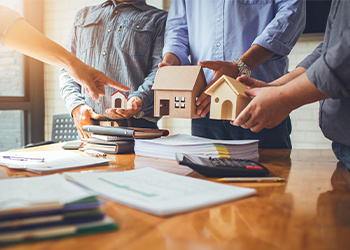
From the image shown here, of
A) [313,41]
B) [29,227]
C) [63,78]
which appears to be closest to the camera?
[29,227]

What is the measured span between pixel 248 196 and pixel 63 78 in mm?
1579

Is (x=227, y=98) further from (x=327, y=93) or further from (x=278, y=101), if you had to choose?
(x=327, y=93)

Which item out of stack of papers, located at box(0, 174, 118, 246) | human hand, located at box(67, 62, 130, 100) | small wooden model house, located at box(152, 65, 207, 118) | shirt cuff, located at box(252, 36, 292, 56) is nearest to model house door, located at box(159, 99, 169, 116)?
small wooden model house, located at box(152, 65, 207, 118)

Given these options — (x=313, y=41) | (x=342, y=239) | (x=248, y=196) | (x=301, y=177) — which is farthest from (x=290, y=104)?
(x=313, y=41)

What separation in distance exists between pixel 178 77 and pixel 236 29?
0.48m

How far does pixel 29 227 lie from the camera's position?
0.37 metres

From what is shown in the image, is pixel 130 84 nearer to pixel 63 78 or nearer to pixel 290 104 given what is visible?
pixel 63 78

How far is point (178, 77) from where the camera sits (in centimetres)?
109

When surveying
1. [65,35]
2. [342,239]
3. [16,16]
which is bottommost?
[342,239]

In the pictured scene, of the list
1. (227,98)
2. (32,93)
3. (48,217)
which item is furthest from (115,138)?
(32,93)

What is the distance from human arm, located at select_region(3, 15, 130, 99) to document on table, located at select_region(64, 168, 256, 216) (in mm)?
716

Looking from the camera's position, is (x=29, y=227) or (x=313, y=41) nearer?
(x=29, y=227)

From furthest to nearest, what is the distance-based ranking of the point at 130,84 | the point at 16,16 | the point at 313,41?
the point at 313,41 < the point at 130,84 < the point at 16,16

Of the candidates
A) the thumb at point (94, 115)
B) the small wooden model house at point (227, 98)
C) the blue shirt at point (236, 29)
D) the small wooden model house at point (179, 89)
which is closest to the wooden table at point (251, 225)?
the small wooden model house at point (227, 98)
